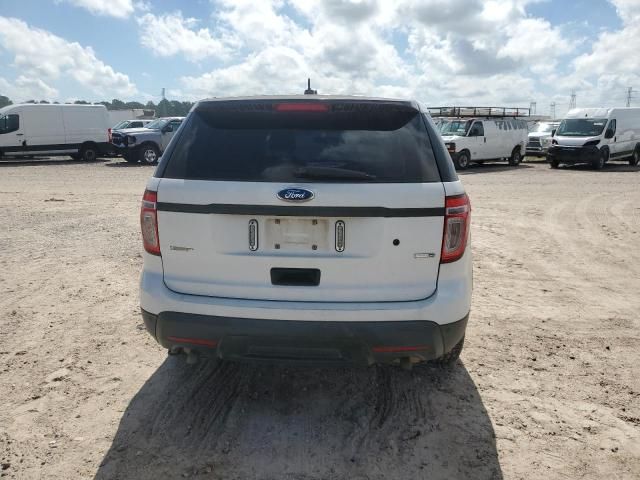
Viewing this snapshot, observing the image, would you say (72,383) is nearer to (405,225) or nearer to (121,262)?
(405,225)

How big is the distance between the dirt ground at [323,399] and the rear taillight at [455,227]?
1038 mm

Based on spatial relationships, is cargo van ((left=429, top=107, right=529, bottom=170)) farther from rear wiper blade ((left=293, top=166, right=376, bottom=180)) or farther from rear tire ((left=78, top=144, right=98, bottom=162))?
rear wiper blade ((left=293, top=166, right=376, bottom=180))

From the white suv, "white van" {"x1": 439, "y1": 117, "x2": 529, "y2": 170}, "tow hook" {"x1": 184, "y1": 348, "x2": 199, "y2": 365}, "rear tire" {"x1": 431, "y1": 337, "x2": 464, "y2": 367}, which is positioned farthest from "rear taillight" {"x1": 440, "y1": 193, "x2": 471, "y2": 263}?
"white van" {"x1": 439, "y1": 117, "x2": 529, "y2": 170}

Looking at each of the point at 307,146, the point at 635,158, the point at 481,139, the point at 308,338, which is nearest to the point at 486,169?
the point at 481,139

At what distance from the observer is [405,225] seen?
267 centimetres

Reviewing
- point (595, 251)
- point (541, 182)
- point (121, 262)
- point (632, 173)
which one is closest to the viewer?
point (121, 262)

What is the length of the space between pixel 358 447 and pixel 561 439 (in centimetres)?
115

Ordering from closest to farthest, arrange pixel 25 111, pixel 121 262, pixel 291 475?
pixel 291 475
pixel 121 262
pixel 25 111

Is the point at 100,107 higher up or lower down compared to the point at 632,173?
higher up

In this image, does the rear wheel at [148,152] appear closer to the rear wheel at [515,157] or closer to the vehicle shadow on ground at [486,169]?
the vehicle shadow on ground at [486,169]

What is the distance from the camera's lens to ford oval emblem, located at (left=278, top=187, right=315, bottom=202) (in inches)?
104

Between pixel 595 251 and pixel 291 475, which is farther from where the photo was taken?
pixel 595 251

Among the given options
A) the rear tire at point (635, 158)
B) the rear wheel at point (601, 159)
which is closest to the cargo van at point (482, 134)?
the rear wheel at point (601, 159)

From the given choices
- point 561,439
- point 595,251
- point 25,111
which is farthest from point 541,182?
point 25,111
